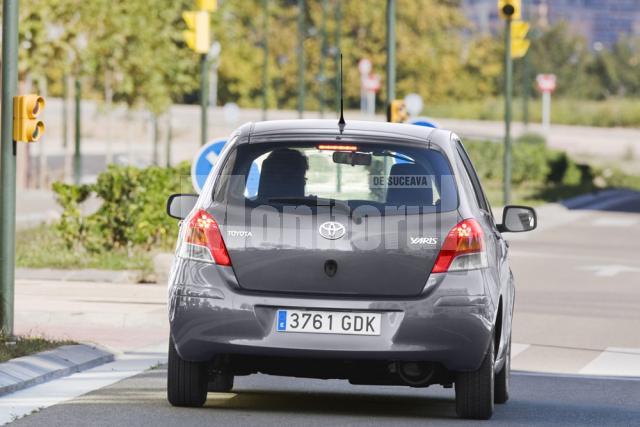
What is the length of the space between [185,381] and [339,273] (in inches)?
42.9

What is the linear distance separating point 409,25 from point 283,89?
27.5 ft

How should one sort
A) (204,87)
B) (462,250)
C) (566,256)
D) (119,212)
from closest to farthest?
(462,250) → (119,212) → (204,87) → (566,256)

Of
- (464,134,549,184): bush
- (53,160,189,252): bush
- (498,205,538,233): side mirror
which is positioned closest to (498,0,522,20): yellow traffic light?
(53,160,189,252): bush

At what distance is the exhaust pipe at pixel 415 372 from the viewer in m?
9.07

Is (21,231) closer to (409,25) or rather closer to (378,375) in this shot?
(378,375)

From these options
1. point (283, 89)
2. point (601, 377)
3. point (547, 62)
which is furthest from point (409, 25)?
point (601, 377)

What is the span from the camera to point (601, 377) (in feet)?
39.4

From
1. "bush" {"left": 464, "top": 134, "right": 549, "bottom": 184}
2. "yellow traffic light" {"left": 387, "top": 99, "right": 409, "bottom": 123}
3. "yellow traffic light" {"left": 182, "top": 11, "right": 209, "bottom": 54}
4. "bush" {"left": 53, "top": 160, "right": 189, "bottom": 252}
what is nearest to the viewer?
"bush" {"left": 53, "top": 160, "right": 189, "bottom": 252}

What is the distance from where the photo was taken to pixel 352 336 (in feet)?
28.7

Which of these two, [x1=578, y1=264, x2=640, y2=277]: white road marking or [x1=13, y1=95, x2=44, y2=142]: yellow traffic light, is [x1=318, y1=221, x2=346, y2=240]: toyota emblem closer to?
→ [x1=13, y1=95, x2=44, y2=142]: yellow traffic light

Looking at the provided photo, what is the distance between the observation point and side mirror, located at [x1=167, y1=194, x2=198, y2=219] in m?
9.96

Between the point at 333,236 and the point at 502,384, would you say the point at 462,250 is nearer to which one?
the point at 333,236

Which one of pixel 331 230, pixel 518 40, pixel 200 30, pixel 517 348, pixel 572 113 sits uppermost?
pixel 518 40

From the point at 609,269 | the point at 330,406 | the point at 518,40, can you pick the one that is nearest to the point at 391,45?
the point at 518,40
